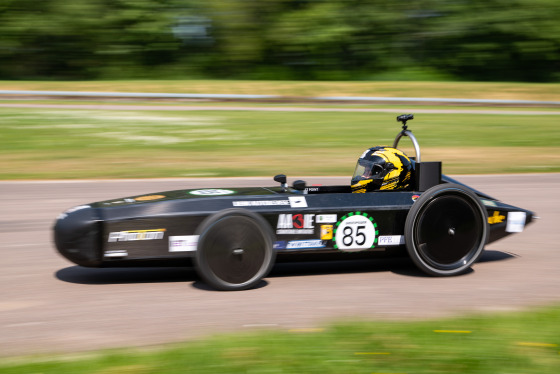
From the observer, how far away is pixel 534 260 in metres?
7.25

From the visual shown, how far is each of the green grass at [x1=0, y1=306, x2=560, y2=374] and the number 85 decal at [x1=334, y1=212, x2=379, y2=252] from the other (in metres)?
1.40

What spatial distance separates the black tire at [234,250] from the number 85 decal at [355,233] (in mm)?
646

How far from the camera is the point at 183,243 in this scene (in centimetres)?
590

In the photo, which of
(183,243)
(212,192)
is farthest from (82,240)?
(212,192)

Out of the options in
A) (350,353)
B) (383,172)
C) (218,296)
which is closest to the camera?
(350,353)

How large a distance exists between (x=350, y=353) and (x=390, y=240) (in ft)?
7.26

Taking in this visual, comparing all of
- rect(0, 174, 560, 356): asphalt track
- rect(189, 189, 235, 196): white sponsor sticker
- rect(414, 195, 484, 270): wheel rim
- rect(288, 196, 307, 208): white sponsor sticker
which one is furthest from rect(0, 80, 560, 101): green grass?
rect(288, 196, 307, 208): white sponsor sticker

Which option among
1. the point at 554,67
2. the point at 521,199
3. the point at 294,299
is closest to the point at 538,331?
the point at 294,299

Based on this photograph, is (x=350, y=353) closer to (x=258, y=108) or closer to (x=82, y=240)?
(x=82, y=240)

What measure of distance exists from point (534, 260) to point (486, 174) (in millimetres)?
6343

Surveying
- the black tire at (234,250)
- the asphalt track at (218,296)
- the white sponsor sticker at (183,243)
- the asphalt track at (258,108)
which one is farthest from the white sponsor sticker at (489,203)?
the asphalt track at (258,108)

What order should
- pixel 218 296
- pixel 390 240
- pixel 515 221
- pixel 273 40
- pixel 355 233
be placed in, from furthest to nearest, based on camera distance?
1. pixel 273 40
2. pixel 515 221
3. pixel 390 240
4. pixel 355 233
5. pixel 218 296

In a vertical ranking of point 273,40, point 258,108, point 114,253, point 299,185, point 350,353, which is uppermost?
point 273,40

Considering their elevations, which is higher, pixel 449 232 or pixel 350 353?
pixel 449 232
